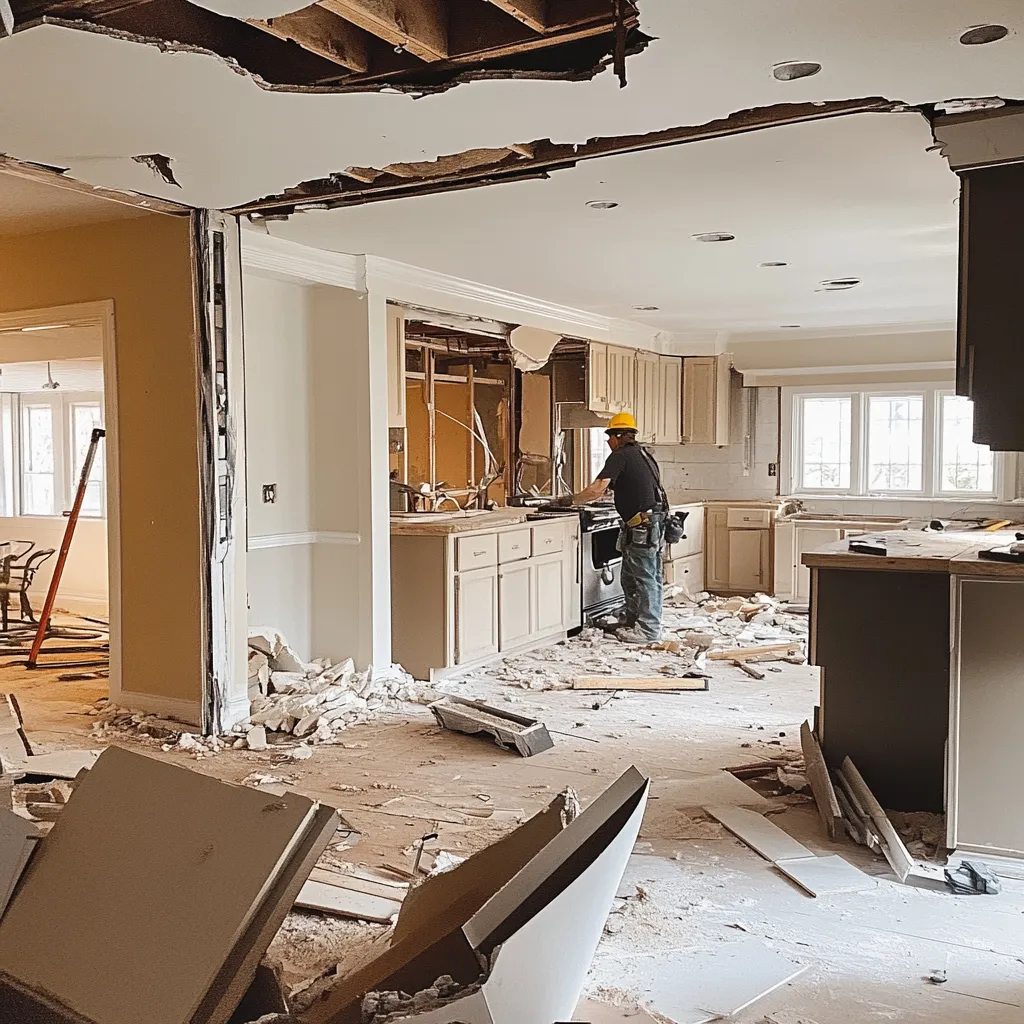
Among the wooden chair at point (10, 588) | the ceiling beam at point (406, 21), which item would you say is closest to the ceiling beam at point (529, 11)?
the ceiling beam at point (406, 21)

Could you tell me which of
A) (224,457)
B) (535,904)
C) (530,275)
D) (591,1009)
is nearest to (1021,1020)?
(591,1009)

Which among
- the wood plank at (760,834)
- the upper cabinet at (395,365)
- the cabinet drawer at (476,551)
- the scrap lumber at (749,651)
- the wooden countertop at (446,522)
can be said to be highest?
the upper cabinet at (395,365)

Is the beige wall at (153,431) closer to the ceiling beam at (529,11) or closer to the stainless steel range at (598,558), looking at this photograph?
the ceiling beam at (529,11)

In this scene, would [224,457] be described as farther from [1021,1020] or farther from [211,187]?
[1021,1020]

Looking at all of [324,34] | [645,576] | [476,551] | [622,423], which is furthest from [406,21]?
[645,576]

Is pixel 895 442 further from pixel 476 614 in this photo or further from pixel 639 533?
pixel 476 614

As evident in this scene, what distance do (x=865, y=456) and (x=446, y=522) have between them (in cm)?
478

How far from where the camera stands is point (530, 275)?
6.46 m

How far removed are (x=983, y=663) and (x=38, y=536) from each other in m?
8.02

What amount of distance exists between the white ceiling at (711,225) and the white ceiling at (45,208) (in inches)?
30.4

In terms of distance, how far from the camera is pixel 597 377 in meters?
8.36

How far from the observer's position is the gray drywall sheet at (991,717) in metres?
3.27

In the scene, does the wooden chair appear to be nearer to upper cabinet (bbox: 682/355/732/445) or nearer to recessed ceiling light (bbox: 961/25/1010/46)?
upper cabinet (bbox: 682/355/732/445)

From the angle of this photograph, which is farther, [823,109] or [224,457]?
[224,457]
